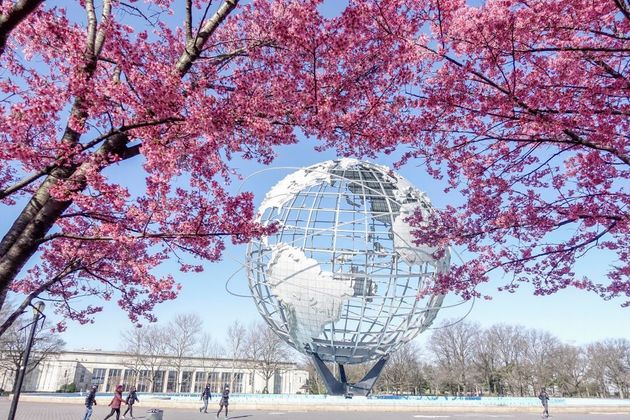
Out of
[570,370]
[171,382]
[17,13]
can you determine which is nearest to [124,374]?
[171,382]

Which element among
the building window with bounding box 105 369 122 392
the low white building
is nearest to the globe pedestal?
the low white building

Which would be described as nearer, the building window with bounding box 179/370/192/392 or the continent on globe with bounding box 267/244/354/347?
the continent on globe with bounding box 267/244/354/347

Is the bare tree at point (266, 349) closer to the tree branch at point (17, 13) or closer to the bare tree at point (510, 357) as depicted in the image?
the bare tree at point (510, 357)

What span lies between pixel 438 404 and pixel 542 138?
65.4 ft

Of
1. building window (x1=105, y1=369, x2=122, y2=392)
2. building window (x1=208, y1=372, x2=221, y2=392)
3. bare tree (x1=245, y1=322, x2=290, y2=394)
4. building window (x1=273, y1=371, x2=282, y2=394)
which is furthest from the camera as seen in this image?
building window (x1=208, y1=372, x2=221, y2=392)

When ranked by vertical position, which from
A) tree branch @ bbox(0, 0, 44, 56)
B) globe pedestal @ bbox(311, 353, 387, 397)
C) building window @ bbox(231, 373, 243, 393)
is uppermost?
tree branch @ bbox(0, 0, 44, 56)

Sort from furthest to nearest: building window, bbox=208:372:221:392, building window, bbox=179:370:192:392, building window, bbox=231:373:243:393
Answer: building window, bbox=208:372:221:392 → building window, bbox=231:373:243:393 → building window, bbox=179:370:192:392

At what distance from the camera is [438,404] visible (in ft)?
71.9

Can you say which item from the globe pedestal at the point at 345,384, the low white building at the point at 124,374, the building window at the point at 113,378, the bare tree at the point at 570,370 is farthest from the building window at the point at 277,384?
the globe pedestal at the point at 345,384

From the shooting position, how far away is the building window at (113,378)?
6625 centimetres

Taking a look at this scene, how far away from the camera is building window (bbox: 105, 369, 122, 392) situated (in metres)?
66.2

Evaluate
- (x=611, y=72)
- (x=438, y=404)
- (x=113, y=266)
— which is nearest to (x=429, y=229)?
(x=611, y=72)

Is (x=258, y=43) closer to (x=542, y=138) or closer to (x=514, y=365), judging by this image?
(x=542, y=138)

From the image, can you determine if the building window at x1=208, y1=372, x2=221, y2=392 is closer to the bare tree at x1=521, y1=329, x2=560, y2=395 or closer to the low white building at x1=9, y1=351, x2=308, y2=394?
the low white building at x1=9, y1=351, x2=308, y2=394
